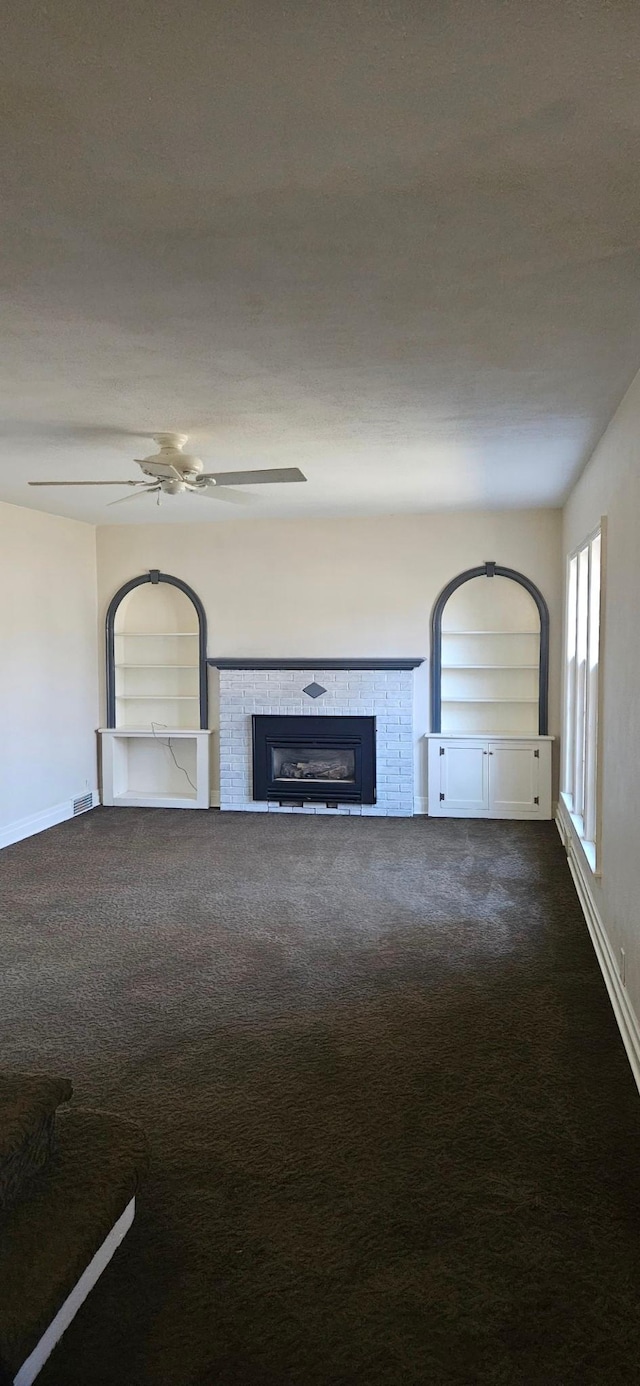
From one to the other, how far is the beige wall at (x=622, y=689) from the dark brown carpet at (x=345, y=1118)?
425 mm

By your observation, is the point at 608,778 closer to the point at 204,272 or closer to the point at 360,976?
the point at 360,976

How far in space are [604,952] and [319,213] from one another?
130 inches

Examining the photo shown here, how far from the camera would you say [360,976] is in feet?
13.3

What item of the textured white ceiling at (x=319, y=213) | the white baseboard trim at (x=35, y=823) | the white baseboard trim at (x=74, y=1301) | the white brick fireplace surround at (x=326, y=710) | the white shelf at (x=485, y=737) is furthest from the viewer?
the white brick fireplace surround at (x=326, y=710)

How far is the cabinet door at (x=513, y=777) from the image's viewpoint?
738 centimetres

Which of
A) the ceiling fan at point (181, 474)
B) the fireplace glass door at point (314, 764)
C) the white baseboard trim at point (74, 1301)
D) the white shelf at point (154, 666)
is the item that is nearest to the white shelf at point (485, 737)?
the fireplace glass door at point (314, 764)

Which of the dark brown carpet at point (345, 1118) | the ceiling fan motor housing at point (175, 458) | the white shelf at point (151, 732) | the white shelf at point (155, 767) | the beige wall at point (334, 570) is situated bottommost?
the dark brown carpet at point (345, 1118)

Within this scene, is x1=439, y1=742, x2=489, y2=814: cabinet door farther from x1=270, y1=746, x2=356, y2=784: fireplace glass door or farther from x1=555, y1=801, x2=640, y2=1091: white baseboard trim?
x1=555, y1=801, x2=640, y2=1091: white baseboard trim

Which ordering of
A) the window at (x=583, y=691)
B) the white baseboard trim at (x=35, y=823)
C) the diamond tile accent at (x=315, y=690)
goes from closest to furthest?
the window at (x=583, y=691)
the white baseboard trim at (x=35, y=823)
the diamond tile accent at (x=315, y=690)

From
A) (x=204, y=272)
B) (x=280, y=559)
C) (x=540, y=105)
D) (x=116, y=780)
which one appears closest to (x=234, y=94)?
(x=540, y=105)

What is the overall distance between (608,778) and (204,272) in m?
2.79

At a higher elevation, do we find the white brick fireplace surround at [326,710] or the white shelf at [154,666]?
the white shelf at [154,666]

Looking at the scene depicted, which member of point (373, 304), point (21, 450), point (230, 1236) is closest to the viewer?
point (230, 1236)

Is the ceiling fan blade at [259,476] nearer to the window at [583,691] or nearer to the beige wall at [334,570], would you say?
the window at [583,691]
